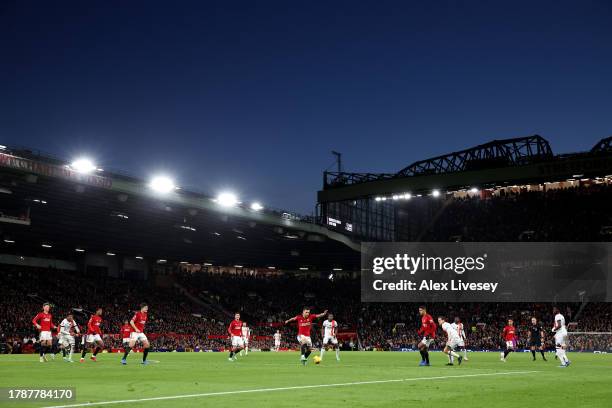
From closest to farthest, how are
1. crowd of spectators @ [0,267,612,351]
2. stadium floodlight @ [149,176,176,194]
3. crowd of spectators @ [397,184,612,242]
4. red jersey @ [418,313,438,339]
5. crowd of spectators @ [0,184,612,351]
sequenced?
red jersey @ [418,313,438,339] → stadium floodlight @ [149,176,176,194] → crowd of spectators @ [0,267,612,351] → crowd of spectators @ [0,184,612,351] → crowd of spectators @ [397,184,612,242]

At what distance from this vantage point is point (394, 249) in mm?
86562

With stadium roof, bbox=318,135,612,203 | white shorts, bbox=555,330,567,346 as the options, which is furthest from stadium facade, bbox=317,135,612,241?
white shorts, bbox=555,330,567,346

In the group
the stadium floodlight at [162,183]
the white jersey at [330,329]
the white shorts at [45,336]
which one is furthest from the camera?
the stadium floodlight at [162,183]

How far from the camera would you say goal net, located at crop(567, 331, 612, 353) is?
61.8 meters

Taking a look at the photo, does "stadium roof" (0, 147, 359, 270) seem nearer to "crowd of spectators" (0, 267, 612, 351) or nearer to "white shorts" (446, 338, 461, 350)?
"crowd of spectators" (0, 267, 612, 351)

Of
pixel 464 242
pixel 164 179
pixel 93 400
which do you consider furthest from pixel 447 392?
pixel 464 242

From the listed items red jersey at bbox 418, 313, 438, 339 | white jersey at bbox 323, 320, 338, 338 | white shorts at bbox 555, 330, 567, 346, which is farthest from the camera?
white jersey at bbox 323, 320, 338, 338

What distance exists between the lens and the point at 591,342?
6253cm

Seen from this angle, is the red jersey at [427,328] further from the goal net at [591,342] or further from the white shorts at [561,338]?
the goal net at [591,342]

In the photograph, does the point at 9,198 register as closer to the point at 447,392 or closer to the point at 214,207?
the point at 214,207

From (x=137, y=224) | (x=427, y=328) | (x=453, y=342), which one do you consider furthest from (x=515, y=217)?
(x=427, y=328)

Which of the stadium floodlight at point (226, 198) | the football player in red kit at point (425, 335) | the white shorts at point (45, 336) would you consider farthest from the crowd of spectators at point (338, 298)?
the football player in red kit at point (425, 335)

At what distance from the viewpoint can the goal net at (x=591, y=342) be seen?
61781mm

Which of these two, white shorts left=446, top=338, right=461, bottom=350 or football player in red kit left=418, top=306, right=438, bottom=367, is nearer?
football player in red kit left=418, top=306, right=438, bottom=367
